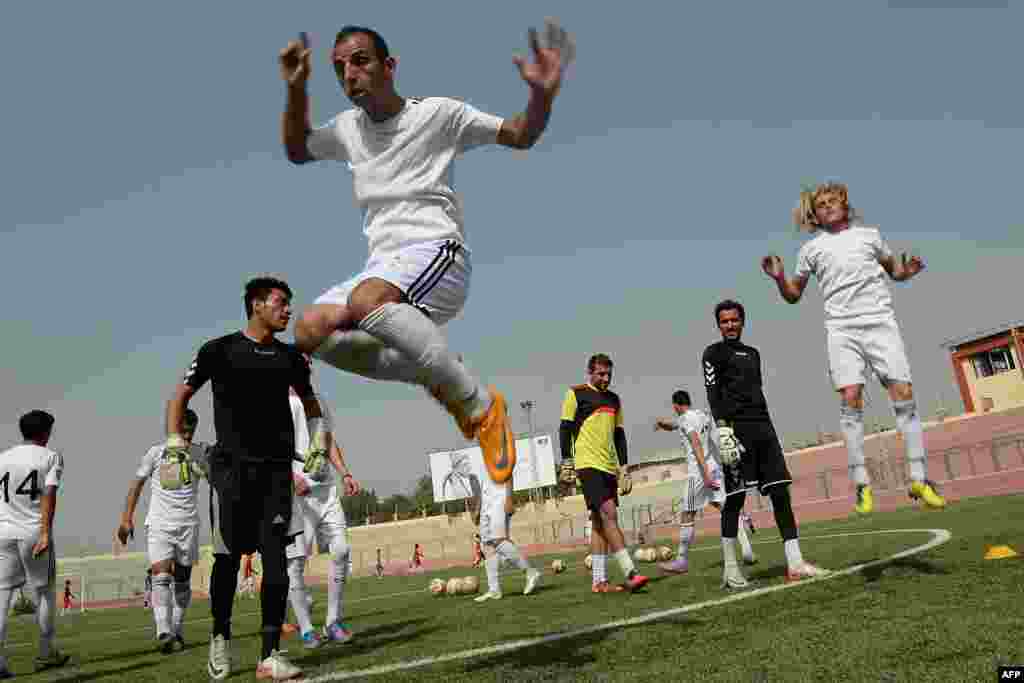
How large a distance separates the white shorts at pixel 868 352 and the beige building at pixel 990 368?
50.3 m

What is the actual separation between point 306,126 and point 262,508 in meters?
2.49

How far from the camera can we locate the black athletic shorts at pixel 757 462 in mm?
6766

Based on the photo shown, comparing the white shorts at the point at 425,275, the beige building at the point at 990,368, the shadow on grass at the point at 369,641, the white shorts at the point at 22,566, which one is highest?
the beige building at the point at 990,368

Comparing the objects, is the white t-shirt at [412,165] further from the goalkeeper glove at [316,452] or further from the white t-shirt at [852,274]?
the white t-shirt at [852,274]

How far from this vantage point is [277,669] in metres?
4.55

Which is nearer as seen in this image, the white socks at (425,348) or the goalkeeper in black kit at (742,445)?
the white socks at (425,348)

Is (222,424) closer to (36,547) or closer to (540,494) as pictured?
(36,547)

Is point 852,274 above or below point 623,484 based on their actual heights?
above

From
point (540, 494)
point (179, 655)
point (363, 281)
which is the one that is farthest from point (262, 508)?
point (540, 494)

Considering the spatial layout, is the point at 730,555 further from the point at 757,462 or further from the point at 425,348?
the point at 425,348

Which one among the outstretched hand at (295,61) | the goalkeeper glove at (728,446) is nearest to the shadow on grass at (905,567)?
the goalkeeper glove at (728,446)

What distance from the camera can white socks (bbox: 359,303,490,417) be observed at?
10.7 ft

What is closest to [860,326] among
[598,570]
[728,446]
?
[728,446]

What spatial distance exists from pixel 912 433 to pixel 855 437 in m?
0.40
